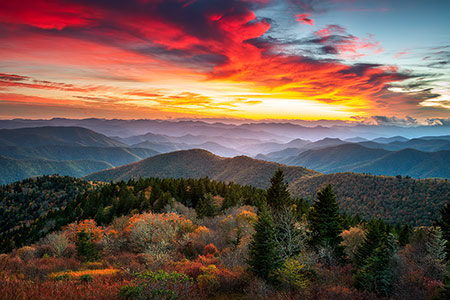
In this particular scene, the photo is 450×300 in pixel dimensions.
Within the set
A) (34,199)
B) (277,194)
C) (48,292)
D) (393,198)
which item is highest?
(277,194)

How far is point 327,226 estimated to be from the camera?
32.8m

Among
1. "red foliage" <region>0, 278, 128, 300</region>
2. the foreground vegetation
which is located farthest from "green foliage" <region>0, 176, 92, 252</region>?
"red foliage" <region>0, 278, 128, 300</region>

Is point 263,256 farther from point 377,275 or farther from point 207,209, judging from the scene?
point 207,209

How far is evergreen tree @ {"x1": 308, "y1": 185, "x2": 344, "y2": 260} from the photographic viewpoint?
3194 cm

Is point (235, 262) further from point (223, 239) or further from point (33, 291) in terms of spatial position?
point (33, 291)

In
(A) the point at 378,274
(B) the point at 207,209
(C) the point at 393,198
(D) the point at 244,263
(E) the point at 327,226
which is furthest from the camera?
(C) the point at 393,198

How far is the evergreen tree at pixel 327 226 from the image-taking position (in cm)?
3194

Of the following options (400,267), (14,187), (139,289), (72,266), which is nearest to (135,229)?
(72,266)

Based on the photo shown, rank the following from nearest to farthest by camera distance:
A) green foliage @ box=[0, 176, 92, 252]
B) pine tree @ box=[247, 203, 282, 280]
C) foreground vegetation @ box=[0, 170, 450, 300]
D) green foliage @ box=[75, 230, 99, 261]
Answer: foreground vegetation @ box=[0, 170, 450, 300] < pine tree @ box=[247, 203, 282, 280] < green foliage @ box=[75, 230, 99, 261] < green foliage @ box=[0, 176, 92, 252]

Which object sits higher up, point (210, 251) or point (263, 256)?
point (263, 256)

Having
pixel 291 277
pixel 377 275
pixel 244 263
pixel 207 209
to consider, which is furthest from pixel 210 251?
pixel 207 209

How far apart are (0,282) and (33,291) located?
1.64 meters

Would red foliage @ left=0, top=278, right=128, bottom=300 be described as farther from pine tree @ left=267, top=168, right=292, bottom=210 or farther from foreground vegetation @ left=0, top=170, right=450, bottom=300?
pine tree @ left=267, top=168, right=292, bottom=210

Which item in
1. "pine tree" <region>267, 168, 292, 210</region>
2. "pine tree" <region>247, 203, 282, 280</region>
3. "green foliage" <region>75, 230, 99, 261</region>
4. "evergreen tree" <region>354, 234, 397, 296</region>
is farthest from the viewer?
"pine tree" <region>267, 168, 292, 210</region>
